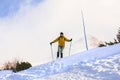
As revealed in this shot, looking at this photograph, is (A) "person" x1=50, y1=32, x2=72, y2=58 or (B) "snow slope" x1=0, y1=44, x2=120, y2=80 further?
(A) "person" x1=50, y1=32, x2=72, y2=58

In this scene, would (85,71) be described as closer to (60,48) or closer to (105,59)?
(105,59)

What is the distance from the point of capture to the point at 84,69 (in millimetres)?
16688

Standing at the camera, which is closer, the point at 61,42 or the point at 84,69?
the point at 84,69

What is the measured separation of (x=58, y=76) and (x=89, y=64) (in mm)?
1496

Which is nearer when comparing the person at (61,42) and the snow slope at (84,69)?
the snow slope at (84,69)

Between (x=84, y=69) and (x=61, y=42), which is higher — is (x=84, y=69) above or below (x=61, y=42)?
below

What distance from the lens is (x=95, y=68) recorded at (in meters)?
16.3

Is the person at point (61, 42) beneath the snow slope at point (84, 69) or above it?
above

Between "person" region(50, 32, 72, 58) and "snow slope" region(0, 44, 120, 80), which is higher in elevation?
"person" region(50, 32, 72, 58)

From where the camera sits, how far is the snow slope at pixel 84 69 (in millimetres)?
15521

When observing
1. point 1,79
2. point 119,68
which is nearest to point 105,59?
point 119,68

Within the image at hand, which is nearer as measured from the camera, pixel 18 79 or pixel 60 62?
pixel 18 79

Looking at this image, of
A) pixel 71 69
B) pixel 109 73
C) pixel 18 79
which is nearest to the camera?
pixel 109 73

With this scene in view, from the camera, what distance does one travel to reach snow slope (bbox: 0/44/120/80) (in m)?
15.5
